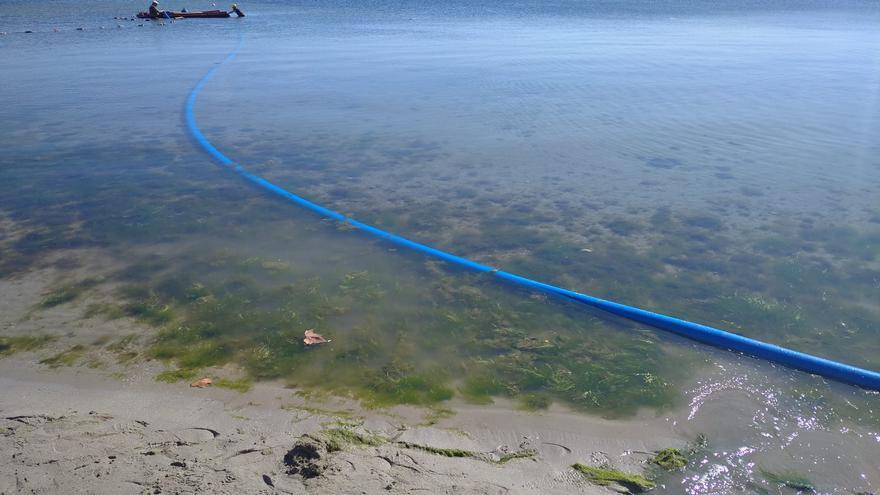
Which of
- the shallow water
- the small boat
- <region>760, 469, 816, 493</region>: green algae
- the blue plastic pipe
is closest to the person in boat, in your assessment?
the small boat

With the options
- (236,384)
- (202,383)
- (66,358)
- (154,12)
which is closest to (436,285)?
(236,384)

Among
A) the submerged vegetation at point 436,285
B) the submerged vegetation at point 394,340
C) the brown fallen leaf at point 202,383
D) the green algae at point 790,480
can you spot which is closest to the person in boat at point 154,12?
the submerged vegetation at point 436,285

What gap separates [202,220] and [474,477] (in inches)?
140

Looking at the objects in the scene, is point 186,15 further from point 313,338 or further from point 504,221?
point 313,338

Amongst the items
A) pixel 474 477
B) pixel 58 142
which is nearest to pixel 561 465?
pixel 474 477

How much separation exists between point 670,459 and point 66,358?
3.05m

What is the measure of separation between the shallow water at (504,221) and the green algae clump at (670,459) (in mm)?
119

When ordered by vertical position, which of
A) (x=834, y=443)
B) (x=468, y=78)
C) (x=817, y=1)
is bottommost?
(x=834, y=443)

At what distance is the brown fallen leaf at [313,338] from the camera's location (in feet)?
11.7

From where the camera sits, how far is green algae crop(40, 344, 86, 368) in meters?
3.32

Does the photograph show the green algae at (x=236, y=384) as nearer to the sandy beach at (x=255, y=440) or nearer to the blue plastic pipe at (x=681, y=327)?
the sandy beach at (x=255, y=440)

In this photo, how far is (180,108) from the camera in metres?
8.64

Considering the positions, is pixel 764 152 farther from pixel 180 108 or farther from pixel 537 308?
pixel 180 108

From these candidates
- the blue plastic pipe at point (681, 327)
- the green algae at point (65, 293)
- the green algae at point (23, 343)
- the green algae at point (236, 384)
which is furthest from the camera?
the green algae at point (65, 293)
